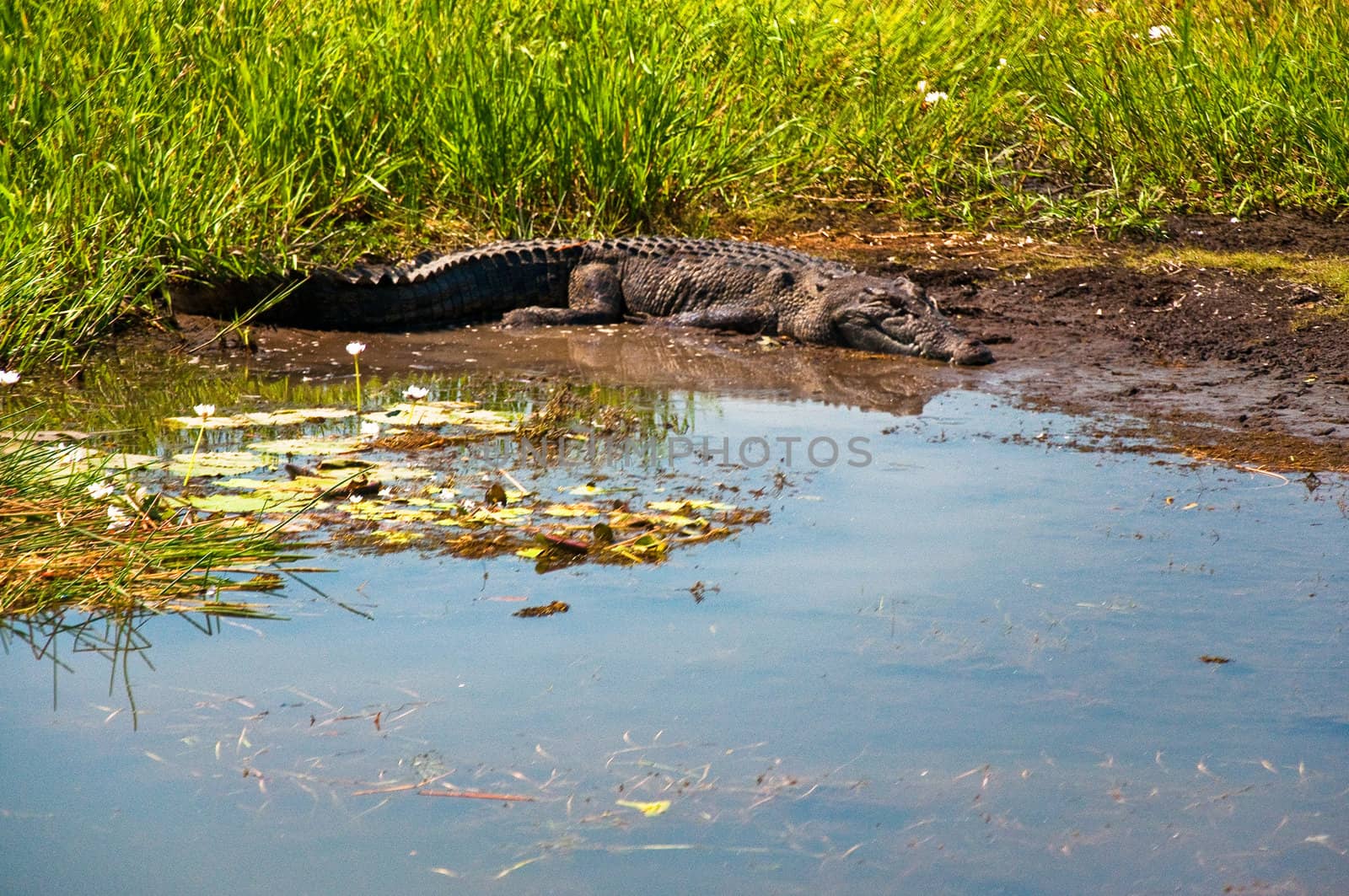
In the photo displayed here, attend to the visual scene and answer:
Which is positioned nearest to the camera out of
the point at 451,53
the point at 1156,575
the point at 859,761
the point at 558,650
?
the point at 859,761

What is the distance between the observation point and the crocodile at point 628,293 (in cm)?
626

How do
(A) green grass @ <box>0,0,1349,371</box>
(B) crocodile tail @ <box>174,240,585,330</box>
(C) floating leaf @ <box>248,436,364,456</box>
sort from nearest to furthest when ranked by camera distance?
(C) floating leaf @ <box>248,436,364,456</box> < (A) green grass @ <box>0,0,1349,371</box> < (B) crocodile tail @ <box>174,240,585,330</box>

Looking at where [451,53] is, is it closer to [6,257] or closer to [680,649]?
[6,257]

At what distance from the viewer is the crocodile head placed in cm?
586

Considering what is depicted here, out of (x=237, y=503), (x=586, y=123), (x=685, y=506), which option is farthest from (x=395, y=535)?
(x=586, y=123)

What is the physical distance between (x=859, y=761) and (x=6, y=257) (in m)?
3.70

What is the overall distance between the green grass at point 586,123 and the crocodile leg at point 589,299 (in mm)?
523

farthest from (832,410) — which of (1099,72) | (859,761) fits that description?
(1099,72)

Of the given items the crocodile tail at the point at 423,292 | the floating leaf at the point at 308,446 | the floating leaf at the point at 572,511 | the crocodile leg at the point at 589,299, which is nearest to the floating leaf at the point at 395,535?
the floating leaf at the point at 572,511

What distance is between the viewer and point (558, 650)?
9.25 feet

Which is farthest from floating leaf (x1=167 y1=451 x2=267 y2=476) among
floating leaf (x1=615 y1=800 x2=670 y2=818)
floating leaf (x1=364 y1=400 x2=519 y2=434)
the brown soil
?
the brown soil

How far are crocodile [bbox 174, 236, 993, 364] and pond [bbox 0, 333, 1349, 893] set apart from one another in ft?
8.87

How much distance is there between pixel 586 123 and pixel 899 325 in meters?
1.84

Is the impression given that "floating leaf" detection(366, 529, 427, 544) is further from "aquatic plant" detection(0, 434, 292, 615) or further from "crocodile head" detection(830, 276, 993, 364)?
"crocodile head" detection(830, 276, 993, 364)
